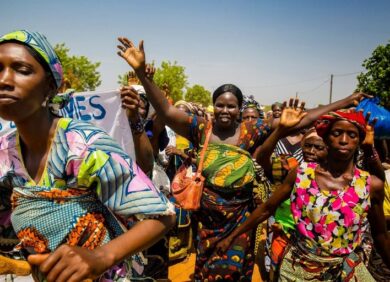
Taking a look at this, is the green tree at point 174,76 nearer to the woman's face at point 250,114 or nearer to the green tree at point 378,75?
the green tree at point 378,75

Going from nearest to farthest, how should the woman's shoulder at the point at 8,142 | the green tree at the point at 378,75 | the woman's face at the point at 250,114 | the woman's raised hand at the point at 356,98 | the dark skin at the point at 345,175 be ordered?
the woman's shoulder at the point at 8,142 < the dark skin at the point at 345,175 < the woman's raised hand at the point at 356,98 < the woman's face at the point at 250,114 < the green tree at the point at 378,75

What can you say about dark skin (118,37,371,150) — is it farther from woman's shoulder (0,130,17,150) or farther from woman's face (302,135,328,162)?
woman's shoulder (0,130,17,150)

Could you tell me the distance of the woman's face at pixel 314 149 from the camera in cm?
331

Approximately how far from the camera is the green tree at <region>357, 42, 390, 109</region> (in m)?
18.9

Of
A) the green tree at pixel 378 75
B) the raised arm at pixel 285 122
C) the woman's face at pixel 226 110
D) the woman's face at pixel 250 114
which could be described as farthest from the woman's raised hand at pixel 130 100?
the green tree at pixel 378 75

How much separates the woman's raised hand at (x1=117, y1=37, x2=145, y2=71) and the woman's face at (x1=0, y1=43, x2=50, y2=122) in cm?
150

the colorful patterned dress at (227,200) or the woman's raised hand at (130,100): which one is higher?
the woman's raised hand at (130,100)

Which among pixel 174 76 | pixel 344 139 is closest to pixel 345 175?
pixel 344 139

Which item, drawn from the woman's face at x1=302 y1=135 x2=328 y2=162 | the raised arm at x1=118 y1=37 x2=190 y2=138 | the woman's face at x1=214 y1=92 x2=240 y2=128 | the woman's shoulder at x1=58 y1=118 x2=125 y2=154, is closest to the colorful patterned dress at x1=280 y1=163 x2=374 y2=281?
the woman's face at x1=302 y1=135 x2=328 y2=162

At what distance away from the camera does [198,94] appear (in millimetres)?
58625

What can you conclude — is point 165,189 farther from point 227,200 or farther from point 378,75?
point 378,75

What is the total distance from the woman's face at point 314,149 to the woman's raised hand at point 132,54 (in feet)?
5.78

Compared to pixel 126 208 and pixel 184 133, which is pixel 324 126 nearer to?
pixel 184 133

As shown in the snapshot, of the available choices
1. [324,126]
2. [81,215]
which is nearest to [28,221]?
[81,215]
